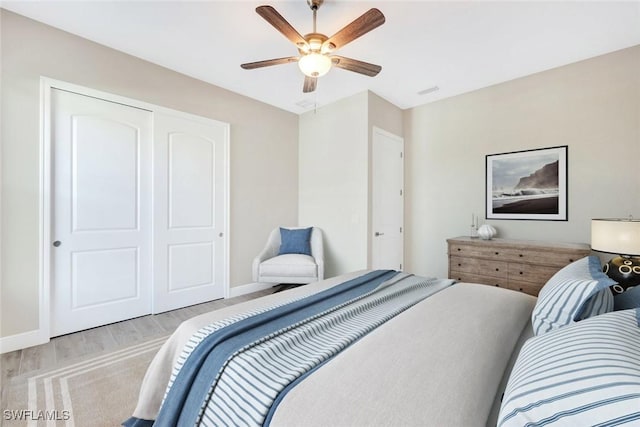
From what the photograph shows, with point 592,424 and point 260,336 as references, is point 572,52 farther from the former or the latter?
point 260,336

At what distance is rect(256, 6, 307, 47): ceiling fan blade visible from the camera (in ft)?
5.59

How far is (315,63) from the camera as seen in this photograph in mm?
2043

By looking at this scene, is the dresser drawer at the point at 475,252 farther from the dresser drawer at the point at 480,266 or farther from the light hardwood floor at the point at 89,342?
the light hardwood floor at the point at 89,342

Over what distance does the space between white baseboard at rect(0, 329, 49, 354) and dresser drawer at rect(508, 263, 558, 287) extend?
4.49 metres

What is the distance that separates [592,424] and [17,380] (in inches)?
116

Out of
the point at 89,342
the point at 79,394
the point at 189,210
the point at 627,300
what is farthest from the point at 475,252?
the point at 89,342

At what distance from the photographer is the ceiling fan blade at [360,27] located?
1.72 m

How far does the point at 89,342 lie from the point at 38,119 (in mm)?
1975

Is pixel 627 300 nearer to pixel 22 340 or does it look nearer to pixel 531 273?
pixel 531 273

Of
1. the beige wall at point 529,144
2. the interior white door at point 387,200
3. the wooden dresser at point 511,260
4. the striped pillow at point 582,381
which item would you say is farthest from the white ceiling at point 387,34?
the striped pillow at point 582,381

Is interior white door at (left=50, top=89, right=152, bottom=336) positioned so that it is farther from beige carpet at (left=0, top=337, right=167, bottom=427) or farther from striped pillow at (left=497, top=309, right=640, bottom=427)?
striped pillow at (left=497, top=309, right=640, bottom=427)

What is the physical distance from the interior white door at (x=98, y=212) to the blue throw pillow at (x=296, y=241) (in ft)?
5.42

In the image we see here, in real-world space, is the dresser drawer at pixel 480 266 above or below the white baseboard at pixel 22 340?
above

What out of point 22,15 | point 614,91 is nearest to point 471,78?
point 614,91
